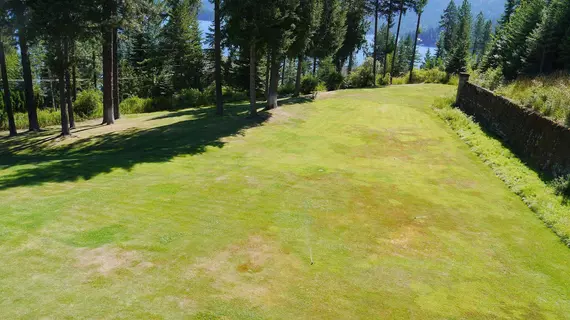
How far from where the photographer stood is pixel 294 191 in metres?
10.7

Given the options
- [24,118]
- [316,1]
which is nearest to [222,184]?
[316,1]

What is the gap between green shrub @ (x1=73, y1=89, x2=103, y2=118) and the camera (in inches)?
1153

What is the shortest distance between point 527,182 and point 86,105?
2953 centimetres

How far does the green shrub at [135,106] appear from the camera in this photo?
3161 cm

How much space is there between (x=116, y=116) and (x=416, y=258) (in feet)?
77.5

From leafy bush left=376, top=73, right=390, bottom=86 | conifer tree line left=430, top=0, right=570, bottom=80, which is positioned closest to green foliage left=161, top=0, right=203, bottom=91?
leafy bush left=376, top=73, right=390, bottom=86

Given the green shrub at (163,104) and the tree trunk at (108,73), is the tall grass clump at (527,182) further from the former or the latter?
the green shrub at (163,104)

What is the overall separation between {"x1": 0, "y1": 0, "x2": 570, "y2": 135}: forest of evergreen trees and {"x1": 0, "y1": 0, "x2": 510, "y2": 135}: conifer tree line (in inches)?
2.6

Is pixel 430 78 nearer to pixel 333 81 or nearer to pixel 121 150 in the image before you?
pixel 333 81

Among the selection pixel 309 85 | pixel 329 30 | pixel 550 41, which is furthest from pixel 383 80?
pixel 550 41

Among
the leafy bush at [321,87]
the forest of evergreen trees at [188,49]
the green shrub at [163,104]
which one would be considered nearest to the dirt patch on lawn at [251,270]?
the forest of evergreen trees at [188,49]

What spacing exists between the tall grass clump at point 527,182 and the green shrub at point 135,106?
82.5 feet

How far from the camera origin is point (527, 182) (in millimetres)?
11812

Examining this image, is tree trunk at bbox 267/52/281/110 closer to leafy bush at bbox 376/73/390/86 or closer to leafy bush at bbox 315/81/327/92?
leafy bush at bbox 315/81/327/92
